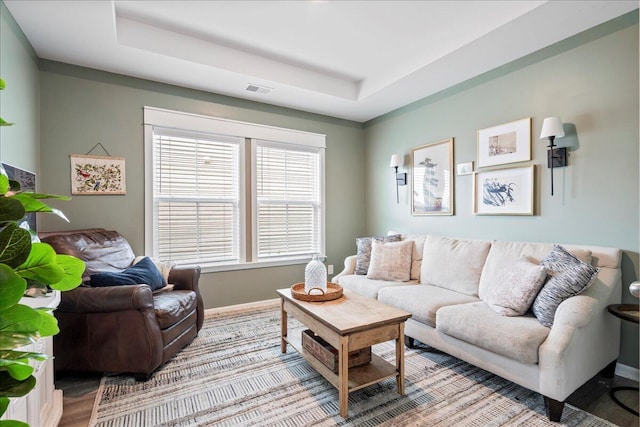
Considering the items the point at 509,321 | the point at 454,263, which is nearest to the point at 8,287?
the point at 509,321

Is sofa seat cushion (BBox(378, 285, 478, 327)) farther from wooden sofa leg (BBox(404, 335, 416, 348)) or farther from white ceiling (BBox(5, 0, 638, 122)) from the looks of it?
white ceiling (BBox(5, 0, 638, 122))

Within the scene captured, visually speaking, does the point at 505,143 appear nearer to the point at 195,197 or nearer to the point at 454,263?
the point at 454,263

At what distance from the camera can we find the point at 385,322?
1.87 metres

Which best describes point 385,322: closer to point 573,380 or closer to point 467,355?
point 467,355

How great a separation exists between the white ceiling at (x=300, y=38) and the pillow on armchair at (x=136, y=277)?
1.83 meters

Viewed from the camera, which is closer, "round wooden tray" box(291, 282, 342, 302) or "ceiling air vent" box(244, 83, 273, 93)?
"round wooden tray" box(291, 282, 342, 302)

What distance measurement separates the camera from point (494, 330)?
1.94m

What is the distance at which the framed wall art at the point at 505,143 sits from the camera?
2.76 metres

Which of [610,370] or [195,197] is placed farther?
[195,197]

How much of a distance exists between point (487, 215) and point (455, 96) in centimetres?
134

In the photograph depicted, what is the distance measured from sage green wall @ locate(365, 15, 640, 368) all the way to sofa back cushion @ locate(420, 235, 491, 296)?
0.37 metres

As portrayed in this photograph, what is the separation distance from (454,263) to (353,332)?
1.54 m

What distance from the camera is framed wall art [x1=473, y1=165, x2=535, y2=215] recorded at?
2.74 meters

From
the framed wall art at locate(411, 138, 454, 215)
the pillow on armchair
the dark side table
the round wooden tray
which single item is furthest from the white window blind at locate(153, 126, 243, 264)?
the dark side table
